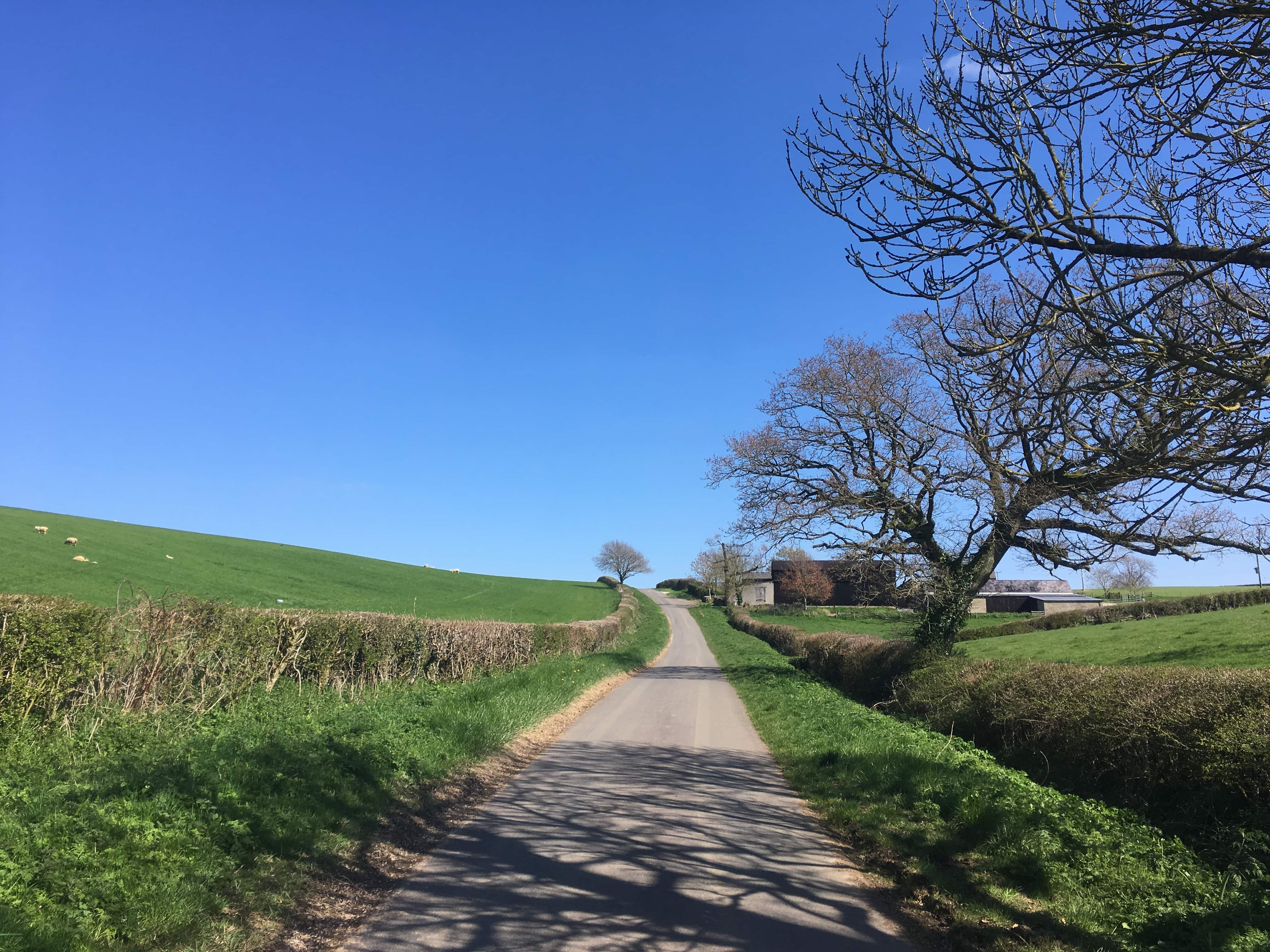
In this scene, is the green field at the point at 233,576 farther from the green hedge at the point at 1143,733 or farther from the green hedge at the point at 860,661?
the green hedge at the point at 1143,733

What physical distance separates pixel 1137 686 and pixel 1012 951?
541 centimetres

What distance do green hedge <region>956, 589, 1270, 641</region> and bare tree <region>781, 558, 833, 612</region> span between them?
3465 cm

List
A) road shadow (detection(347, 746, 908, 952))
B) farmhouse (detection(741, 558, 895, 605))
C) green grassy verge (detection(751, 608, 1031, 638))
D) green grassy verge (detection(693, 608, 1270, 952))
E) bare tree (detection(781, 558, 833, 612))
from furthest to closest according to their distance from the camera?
bare tree (detection(781, 558, 833, 612)) < green grassy verge (detection(751, 608, 1031, 638)) < farmhouse (detection(741, 558, 895, 605)) < green grassy verge (detection(693, 608, 1270, 952)) < road shadow (detection(347, 746, 908, 952))

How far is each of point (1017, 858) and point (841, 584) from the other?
8057 centimetres

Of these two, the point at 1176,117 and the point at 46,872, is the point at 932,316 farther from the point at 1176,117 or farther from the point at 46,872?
the point at 46,872

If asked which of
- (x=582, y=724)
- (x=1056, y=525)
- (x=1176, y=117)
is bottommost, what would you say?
(x=582, y=724)

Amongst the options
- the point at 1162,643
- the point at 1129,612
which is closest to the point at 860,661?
the point at 1162,643

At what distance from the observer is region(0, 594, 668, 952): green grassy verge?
13.6 feet

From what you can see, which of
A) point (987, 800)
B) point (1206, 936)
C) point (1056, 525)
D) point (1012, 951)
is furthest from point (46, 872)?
point (1056, 525)

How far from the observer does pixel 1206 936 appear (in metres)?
4.67

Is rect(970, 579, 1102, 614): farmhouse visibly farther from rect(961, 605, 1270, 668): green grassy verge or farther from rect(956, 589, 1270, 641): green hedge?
rect(961, 605, 1270, 668): green grassy verge

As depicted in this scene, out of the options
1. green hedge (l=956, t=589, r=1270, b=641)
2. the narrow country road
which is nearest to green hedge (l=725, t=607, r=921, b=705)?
green hedge (l=956, t=589, r=1270, b=641)

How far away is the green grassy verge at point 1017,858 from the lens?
4.93 meters

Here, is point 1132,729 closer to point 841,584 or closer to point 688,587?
point 841,584
